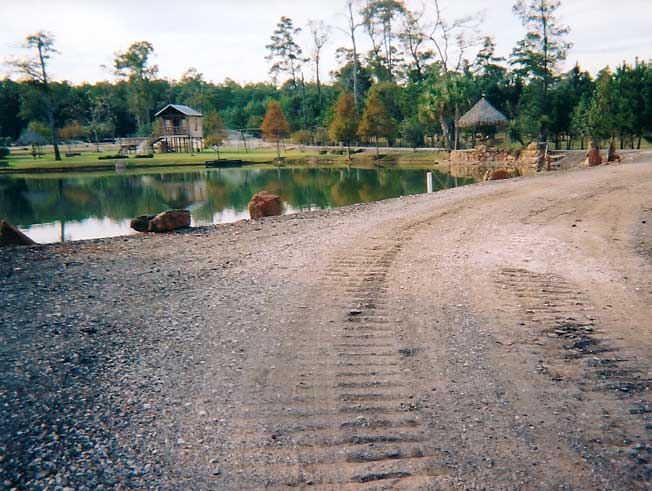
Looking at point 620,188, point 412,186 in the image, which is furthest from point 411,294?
point 412,186

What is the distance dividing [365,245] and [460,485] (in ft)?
17.9

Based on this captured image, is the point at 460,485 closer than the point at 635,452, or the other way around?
the point at 460,485

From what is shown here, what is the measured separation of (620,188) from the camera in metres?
12.5

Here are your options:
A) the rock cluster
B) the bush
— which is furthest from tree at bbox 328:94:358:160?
the rock cluster

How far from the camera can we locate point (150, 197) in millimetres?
24375

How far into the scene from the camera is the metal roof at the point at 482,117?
38.2 meters

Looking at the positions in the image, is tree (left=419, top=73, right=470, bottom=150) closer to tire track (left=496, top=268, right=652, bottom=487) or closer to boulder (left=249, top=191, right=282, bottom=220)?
boulder (left=249, top=191, right=282, bottom=220)

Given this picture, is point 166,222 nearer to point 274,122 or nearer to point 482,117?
point 482,117

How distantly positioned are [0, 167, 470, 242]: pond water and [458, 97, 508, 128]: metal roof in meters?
10.6

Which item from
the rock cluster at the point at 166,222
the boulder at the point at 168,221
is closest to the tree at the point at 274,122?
the rock cluster at the point at 166,222

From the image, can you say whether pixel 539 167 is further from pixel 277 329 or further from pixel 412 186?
pixel 277 329

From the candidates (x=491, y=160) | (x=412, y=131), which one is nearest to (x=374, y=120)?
(x=412, y=131)

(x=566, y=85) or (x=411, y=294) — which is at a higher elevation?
(x=566, y=85)

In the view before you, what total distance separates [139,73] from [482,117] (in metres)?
52.4
